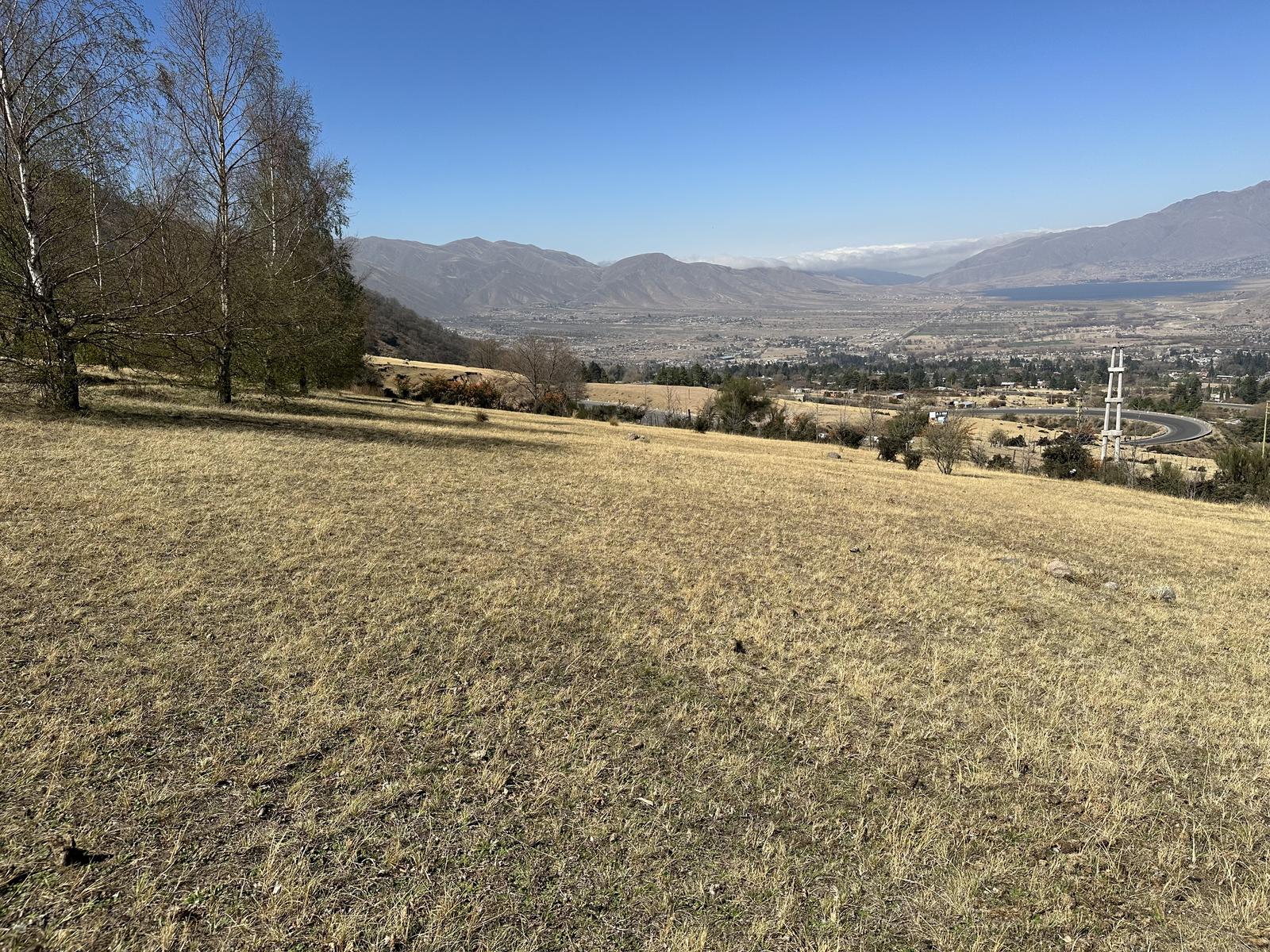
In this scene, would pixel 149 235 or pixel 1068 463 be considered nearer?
pixel 149 235

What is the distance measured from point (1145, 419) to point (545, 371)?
262 feet

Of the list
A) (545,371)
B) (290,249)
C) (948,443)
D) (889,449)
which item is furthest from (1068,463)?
(290,249)

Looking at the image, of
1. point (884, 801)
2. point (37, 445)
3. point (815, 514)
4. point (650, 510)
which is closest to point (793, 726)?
point (884, 801)

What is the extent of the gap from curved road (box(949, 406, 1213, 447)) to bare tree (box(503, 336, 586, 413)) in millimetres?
39184

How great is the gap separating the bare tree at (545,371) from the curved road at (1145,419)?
39.2 meters

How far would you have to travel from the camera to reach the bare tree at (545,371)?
155 ft

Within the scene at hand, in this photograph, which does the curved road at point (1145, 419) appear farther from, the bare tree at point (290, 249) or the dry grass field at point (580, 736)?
the dry grass field at point (580, 736)

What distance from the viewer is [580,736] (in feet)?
15.1

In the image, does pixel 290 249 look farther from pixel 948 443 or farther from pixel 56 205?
pixel 948 443

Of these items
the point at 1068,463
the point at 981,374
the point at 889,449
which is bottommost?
the point at 1068,463

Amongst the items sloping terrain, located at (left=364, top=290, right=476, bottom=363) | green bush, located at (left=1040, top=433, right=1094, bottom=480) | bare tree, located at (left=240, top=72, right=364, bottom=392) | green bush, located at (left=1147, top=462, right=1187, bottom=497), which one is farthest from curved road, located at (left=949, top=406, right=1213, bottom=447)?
sloping terrain, located at (left=364, top=290, right=476, bottom=363)

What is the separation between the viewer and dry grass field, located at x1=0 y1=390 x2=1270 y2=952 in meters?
3.18

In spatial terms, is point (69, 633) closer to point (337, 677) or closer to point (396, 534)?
point (337, 677)

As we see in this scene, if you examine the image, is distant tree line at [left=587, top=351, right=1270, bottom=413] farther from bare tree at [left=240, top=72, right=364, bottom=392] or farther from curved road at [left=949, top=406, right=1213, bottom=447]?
bare tree at [left=240, top=72, right=364, bottom=392]
